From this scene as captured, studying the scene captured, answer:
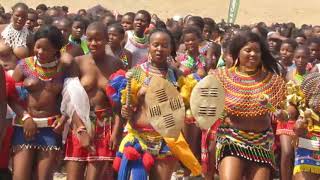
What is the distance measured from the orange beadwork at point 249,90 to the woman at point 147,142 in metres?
0.53

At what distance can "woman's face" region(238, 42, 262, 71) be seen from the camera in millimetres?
6238

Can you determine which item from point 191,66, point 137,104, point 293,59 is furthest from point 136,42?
point 137,104

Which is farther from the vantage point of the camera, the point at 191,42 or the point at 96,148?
the point at 191,42

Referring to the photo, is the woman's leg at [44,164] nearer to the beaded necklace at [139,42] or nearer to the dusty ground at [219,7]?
the beaded necklace at [139,42]

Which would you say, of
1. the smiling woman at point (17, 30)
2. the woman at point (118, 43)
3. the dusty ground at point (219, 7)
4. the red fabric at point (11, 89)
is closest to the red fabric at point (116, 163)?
the red fabric at point (11, 89)

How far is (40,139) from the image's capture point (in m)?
6.40

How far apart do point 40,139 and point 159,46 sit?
1.40 meters

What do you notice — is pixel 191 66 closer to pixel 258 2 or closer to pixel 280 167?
pixel 280 167

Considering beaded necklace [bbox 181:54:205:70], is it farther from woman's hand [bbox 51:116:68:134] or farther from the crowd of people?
woman's hand [bbox 51:116:68:134]

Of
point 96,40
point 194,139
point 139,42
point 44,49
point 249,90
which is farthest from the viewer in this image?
point 139,42

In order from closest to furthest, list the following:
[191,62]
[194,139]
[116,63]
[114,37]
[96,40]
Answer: [96,40] → [116,63] → [114,37] → [194,139] → [191,62]

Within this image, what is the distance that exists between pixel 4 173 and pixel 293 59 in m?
4.45

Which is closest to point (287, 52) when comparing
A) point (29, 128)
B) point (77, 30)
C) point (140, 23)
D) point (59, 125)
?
point (140, 23)

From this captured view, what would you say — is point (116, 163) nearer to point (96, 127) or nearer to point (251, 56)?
point (96, 127)
